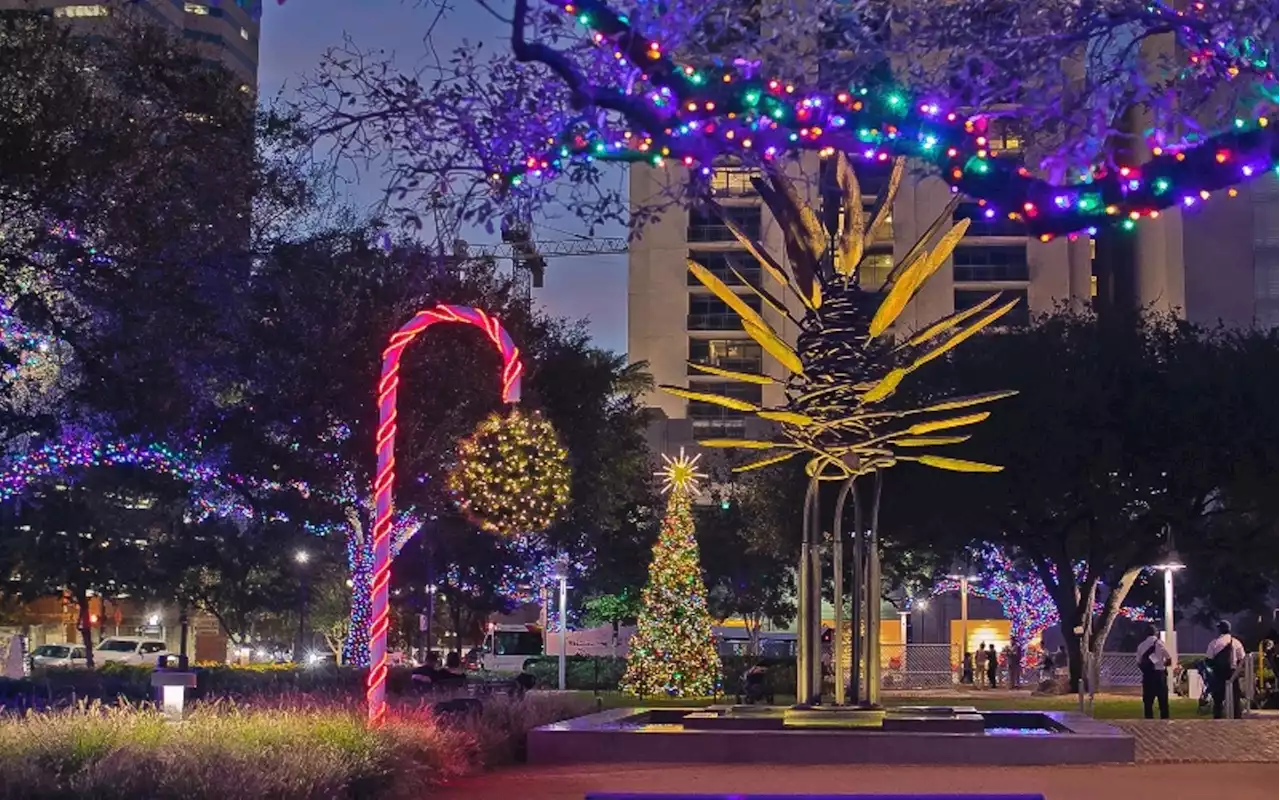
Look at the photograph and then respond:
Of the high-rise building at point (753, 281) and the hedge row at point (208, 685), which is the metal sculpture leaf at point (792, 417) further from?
the high-rise building at point (753, 281)

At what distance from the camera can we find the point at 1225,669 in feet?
87.7

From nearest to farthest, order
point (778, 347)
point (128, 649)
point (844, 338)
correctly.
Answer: point (844, 338) → point (778, 347) → point (128, 649)

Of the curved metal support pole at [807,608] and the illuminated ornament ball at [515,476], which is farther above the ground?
the illuminated ornament ball at [515,476]

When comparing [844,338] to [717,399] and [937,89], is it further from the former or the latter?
[937,89]

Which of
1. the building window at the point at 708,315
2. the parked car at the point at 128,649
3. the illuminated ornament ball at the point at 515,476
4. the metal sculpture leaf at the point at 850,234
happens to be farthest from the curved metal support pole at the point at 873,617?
the building window at the point at 708,315

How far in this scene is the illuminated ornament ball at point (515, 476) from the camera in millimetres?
17172

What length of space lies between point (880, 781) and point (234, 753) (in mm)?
6416

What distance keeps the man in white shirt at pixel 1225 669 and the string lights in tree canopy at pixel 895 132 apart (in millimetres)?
17429

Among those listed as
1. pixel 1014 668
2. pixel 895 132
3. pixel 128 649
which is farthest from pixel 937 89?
pixel 128 649

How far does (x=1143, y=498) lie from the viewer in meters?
38.0

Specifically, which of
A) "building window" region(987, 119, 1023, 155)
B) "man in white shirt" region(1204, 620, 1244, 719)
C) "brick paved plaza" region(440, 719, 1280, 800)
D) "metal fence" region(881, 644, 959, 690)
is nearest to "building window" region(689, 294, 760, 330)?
"metal fence" region(881, 644, 959, 690)

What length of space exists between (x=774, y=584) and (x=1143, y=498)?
28.1m

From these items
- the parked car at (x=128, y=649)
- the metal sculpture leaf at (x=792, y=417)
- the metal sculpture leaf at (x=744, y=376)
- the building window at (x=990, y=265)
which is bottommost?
the parked car at (x=128, y=649)

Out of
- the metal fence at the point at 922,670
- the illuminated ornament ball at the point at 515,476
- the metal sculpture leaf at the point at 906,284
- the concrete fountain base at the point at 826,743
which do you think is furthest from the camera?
the metal fence at the point at 922,670
